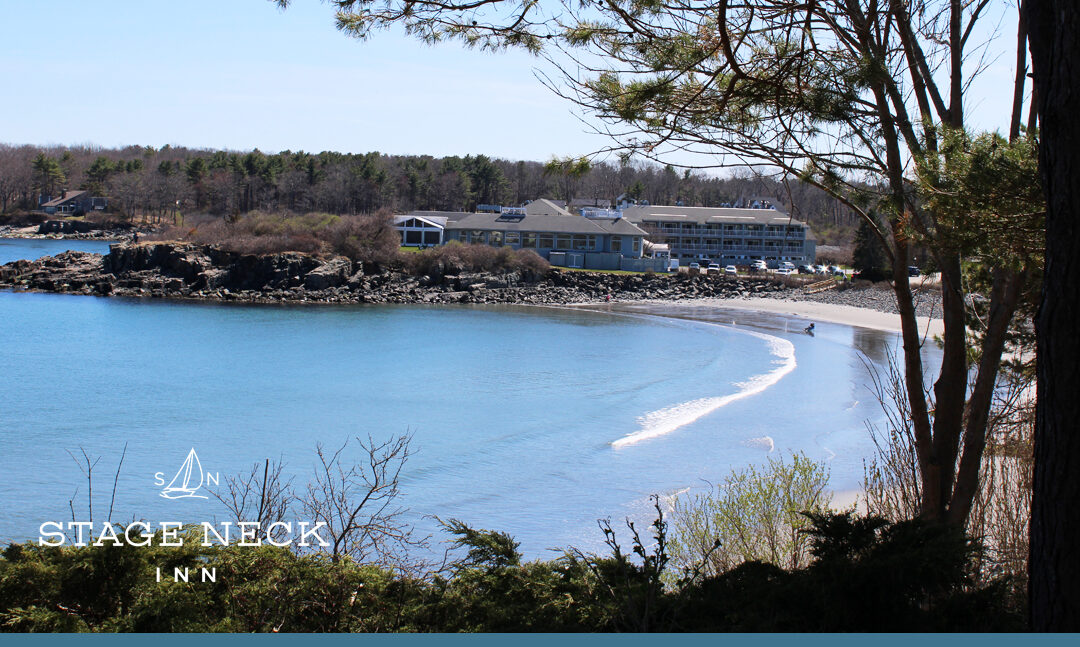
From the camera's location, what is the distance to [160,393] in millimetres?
24594

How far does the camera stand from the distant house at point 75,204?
105625 millimetres

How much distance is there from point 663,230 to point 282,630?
76664 millimetres

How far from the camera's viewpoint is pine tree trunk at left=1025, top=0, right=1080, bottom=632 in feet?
10.7

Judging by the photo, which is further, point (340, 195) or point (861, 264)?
point (340, 195)

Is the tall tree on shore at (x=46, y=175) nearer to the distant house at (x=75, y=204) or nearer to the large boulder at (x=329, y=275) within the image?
the distant house at (x=75, y=204)

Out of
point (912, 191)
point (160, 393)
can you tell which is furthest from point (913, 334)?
point (160, 393)

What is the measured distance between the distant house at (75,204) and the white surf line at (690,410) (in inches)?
3876

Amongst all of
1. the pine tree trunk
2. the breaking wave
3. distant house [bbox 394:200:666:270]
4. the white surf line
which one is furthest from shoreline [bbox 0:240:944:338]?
the pine tree trunk

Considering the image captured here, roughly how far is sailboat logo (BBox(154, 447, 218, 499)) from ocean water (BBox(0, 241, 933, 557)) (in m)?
0.17

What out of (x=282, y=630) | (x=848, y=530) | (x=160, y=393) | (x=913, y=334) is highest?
(x=913, y=334)

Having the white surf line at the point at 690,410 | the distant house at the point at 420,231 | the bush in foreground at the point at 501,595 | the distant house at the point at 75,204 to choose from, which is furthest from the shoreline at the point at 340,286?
the distant house at the point at 75,204

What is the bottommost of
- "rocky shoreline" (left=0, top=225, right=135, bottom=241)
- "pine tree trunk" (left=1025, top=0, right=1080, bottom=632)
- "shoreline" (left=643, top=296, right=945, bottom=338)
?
"shoreline" (left=643, top=296, right=945, bottom=338)

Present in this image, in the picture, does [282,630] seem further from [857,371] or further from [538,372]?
[857,371]

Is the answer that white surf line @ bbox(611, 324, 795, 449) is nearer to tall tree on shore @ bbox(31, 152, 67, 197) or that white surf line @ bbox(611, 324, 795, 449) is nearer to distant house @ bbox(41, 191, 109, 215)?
distant house @ bbox(41, 191, 109, 215)
